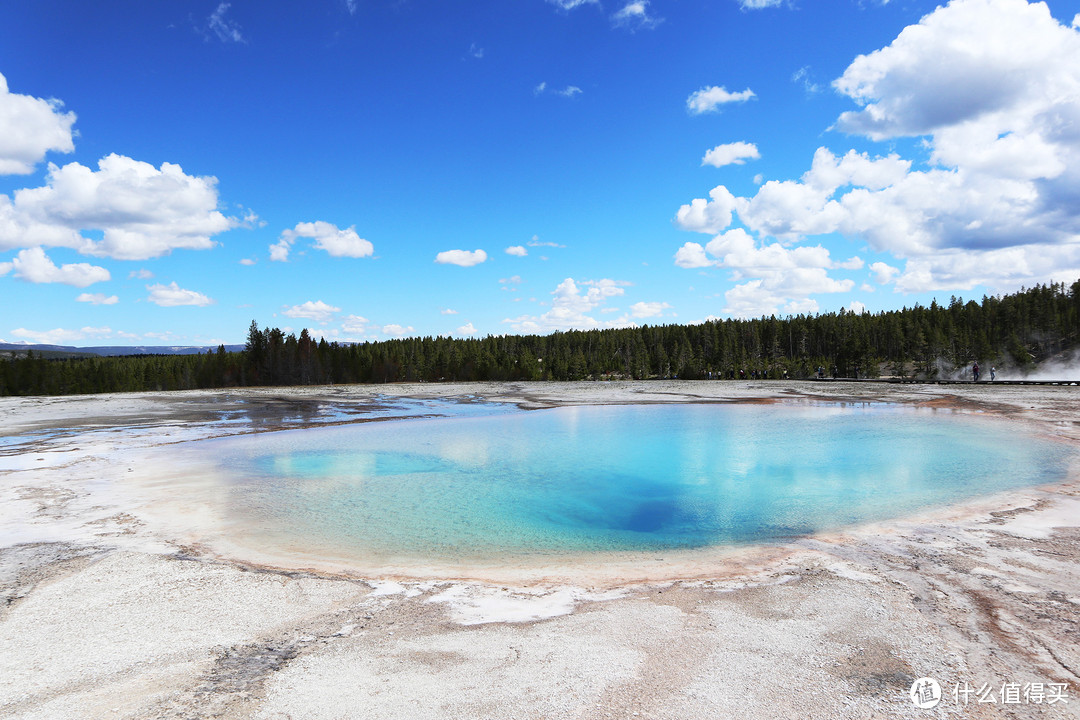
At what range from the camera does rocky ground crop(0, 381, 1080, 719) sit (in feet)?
13.4

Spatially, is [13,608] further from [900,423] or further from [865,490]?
[900,423]

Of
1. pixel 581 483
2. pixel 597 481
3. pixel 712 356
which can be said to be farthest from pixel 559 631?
pixel 712 356

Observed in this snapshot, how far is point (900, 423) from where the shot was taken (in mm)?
23312

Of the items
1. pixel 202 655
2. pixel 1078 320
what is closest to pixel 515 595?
pixel 202 655

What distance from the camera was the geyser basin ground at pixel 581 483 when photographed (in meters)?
8.86

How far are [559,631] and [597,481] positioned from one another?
849cm

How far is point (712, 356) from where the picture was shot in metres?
100

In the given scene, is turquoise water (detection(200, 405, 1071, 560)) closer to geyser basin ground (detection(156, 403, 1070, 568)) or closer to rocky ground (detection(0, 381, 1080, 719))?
geyser basin ground (detection(156, 403, 1070, 568))

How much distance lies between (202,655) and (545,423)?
21.0 metres

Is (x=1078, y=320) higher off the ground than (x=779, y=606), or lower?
higher

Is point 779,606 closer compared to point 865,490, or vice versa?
point 779,606

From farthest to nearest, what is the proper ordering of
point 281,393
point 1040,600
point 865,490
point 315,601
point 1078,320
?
1. point 1078,320
2. point 281,393
3. point 865,490
4. point 315,601
5. point 1040,600

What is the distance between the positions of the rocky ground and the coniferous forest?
69.2m

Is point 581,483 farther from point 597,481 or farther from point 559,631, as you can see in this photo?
point 559,631
